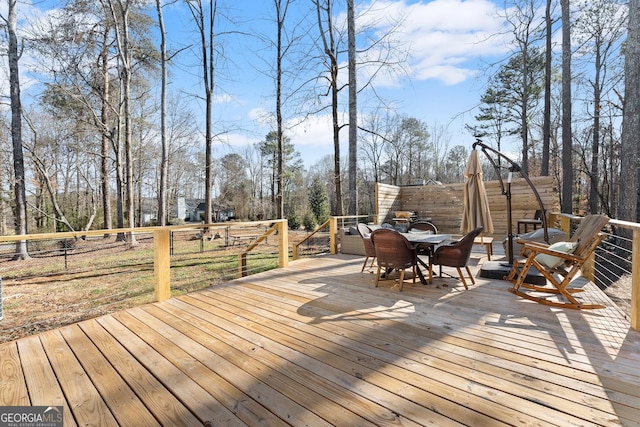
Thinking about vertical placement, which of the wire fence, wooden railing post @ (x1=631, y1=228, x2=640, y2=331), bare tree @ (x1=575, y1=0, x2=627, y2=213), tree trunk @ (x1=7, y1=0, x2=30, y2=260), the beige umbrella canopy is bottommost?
the wire fence

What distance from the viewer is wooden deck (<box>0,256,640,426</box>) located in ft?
4.98

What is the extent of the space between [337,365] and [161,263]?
8.25 feet

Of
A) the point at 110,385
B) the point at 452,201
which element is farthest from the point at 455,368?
the point at 452,201

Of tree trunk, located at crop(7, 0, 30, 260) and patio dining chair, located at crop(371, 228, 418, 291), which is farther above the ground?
tree trunk, located at crop(7, 0, 30, 260)

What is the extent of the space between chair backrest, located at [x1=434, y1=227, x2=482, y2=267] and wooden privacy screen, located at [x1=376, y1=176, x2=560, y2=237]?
507 cm

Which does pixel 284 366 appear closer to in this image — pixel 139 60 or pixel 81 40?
pixel 81 40

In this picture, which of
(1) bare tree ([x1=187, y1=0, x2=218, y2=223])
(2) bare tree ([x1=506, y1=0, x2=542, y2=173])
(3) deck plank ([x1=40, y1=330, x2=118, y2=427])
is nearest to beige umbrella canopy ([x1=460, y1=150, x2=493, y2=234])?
(3) deck plank ([x1=40, y1=330, x2=118, y2=427])

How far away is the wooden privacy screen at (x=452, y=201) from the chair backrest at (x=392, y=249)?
516 cm

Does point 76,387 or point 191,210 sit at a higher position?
point 191,210

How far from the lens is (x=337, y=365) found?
6.44 ft

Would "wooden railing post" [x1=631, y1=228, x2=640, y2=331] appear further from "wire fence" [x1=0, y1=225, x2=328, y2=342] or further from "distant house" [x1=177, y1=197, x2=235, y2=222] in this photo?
"distant house" [x1=177, y1=197, x2=235, y2=222]

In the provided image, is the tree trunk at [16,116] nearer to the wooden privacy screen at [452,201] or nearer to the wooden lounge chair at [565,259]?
the wooden privacy screen at [452,201]

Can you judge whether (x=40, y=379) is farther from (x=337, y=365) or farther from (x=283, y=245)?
(x=283, y=245)

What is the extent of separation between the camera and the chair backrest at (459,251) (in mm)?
3617
